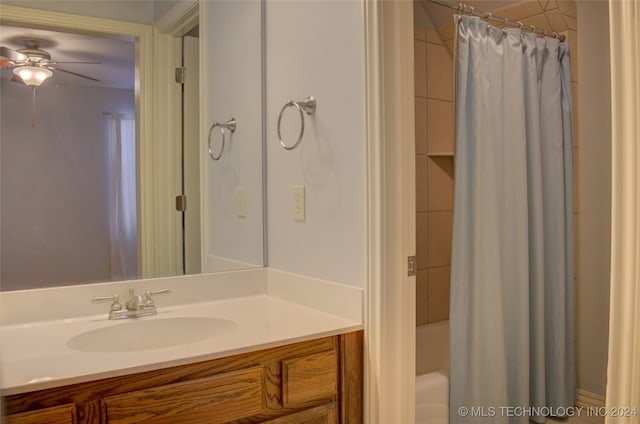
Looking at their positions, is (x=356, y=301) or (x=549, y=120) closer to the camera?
(x=356, y=301)

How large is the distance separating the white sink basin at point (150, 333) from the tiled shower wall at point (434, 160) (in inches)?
58.0

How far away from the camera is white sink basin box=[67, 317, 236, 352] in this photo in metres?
1.46

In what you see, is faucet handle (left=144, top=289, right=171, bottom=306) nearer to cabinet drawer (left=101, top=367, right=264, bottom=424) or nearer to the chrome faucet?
the chrome faucet

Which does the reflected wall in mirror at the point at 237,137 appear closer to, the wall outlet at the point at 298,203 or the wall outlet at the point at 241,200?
the wall outlet at the point at 241,200

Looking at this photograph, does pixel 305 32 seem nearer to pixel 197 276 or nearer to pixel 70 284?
pixel 197 276

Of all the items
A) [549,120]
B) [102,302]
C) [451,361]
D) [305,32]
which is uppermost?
[305,32]

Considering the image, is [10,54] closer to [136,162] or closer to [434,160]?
[136,162]

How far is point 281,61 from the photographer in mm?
1859

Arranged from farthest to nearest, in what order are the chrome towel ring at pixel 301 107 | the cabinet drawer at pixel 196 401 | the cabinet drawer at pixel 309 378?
1. the chrome towel ring at pixel 301 107
2. the cabinet drawer at pixel 309 378
3. the cabinet drawer at pixel 196 401

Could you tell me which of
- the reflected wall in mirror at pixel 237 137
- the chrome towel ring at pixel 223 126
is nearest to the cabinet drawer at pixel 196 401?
the reflected wall in mirror at pixel 237 137

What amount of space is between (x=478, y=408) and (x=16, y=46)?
2.07 metres

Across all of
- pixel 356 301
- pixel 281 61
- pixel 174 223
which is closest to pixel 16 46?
pixel 174 223

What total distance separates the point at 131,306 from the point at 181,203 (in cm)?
42

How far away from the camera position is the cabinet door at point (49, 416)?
1.02 metres
